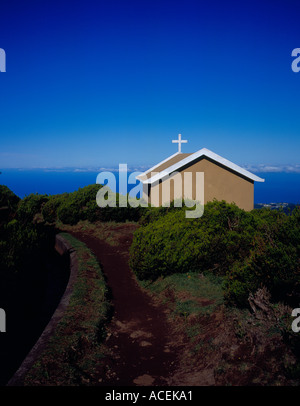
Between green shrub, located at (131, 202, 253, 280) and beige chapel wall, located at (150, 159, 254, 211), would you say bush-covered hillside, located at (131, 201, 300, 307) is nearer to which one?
green shrub, located at (131, 202, 253, 280)

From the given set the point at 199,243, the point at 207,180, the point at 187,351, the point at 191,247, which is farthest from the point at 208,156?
the point at 187,351

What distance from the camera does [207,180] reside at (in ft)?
57.3

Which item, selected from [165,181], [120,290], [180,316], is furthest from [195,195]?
[180,316]

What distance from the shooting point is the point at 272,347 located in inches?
190

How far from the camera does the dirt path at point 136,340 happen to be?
215 inches

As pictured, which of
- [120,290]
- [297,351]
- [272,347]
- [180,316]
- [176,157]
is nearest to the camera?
[297,351]

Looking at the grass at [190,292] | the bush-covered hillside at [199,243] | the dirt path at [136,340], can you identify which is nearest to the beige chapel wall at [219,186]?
the bush-covered hillside at [199,243]

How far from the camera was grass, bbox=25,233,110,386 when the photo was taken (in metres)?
5.10

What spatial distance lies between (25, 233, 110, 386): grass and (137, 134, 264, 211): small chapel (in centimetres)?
857

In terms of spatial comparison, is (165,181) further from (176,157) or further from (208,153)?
(176,157)

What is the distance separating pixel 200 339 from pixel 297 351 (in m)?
2.11

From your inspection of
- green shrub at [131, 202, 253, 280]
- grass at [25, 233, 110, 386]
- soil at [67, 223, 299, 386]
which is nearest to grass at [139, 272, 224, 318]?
soil at [67, 223, 299, 386]

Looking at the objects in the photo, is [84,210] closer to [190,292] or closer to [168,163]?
[168,163]
